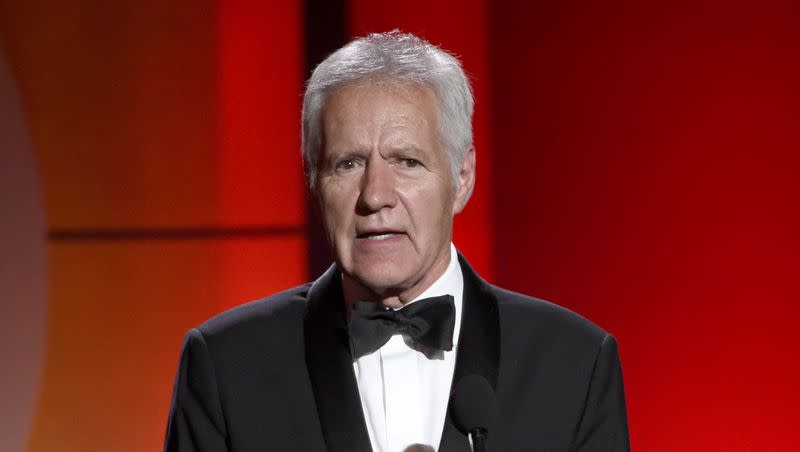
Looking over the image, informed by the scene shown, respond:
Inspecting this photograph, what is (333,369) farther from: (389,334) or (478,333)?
(478,333)

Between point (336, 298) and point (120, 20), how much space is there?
1351mm

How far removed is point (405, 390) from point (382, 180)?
1.31ft

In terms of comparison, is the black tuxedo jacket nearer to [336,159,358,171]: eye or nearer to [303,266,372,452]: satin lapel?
[303,266,372,452]: satin lapel

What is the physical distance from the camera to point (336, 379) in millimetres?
1720

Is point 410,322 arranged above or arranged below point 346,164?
below

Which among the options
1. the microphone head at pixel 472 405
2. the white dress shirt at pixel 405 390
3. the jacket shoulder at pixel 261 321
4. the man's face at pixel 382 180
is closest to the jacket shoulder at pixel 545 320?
the white dress shirt at pixel 405 390

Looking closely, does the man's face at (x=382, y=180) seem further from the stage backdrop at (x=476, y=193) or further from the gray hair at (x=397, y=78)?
the stage backdrop at (x=476, y=193)

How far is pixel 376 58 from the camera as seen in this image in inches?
66.8

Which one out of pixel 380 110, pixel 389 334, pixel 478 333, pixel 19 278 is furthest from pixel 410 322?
pixel 19 278

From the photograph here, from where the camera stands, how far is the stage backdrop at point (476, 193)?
2.40 meters

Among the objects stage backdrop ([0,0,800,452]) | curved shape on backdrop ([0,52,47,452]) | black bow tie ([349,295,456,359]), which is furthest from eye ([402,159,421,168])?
curved shape on backdrop ([0,52,47,452])

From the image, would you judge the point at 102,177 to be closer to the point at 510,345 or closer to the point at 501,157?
the point at 501,157

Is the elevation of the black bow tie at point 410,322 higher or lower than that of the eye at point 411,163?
lower

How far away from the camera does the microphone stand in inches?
51.9
